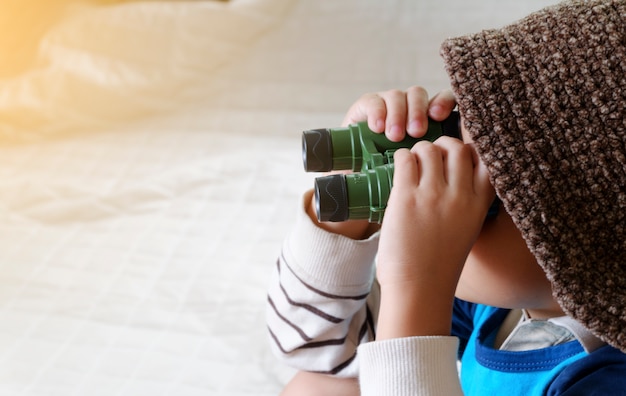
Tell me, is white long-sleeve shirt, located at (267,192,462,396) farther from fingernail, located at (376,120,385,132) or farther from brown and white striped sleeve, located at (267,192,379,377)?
fingernail, located at (376,120,385,132)

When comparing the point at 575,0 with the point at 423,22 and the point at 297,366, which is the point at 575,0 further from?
the point at 423,22

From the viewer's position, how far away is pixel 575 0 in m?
0.60

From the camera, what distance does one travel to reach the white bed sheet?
0.98 meters

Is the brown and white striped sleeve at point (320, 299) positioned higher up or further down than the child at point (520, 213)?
further down

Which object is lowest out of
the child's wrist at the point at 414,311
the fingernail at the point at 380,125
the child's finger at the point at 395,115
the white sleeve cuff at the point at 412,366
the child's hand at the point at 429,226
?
the white sleeve cuff at the point at 412,366

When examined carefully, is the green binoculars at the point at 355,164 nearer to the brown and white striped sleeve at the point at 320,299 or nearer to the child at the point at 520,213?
the child at the point at 520,213

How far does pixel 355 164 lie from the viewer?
66 cm

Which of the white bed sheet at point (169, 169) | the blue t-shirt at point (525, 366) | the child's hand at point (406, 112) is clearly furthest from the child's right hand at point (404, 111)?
the white bed sheet at point (169, 169)

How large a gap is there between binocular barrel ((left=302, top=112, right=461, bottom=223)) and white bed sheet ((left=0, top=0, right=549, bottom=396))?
394 millimetres

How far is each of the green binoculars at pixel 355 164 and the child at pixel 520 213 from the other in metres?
0.01

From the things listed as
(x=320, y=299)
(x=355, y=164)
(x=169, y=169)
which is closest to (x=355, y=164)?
(x=355, y=164)

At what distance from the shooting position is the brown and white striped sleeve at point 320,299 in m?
0.80

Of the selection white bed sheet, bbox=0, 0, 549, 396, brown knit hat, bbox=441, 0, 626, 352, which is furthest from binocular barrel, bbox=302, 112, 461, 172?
white bed sheet, bbox=0, 0, 549, 396

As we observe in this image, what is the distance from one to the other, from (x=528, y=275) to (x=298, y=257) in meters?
0.28
